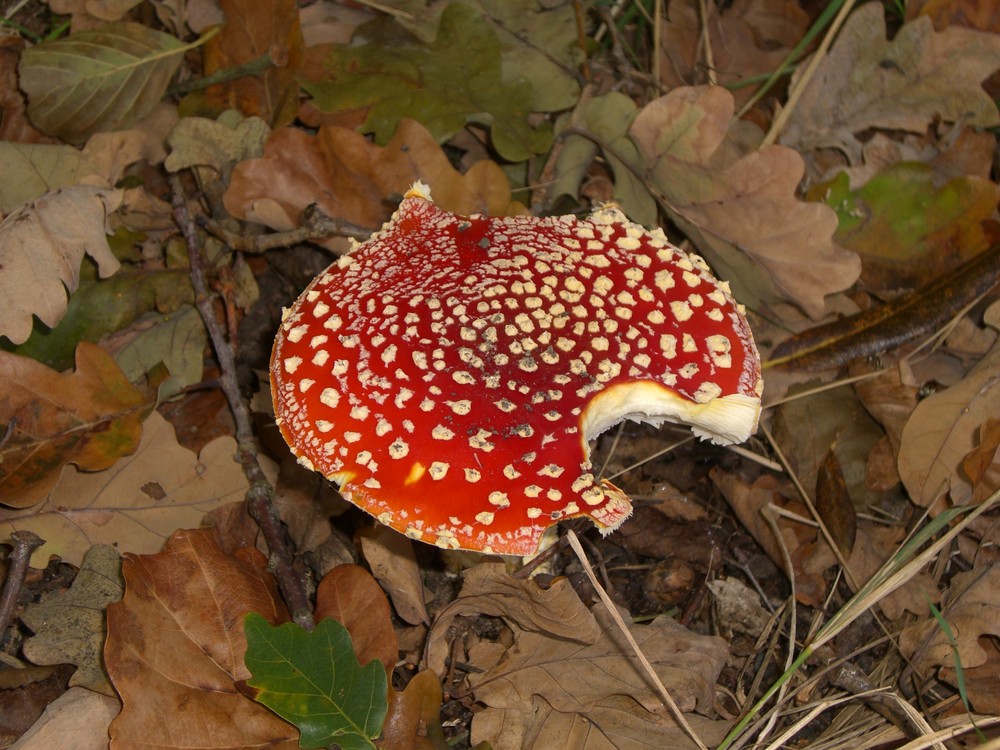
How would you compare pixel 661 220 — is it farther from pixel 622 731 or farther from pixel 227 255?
pixel 622 731

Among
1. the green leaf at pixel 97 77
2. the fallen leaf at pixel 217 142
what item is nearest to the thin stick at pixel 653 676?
the fallen leaf at pixel 217 142

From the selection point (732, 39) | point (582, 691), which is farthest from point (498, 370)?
point (732, 39)

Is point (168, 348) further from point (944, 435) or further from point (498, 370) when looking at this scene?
point (944, 435)

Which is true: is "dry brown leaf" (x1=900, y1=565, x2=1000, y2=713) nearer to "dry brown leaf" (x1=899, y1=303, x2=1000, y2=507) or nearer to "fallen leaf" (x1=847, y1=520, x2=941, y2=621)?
"fallen leaf" (x1=847, y1=520, x2=941, y2=621)

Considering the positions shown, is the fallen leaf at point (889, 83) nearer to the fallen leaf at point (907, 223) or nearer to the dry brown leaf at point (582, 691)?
the fallen leaf at point (907, 223)

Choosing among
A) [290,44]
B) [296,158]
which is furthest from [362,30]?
[296,158]

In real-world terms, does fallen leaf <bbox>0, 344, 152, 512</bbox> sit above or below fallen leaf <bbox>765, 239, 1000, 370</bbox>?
below

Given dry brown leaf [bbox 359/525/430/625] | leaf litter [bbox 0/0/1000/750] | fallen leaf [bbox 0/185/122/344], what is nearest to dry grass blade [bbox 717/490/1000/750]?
leaf litter [bbox 0/0/1000/750]
